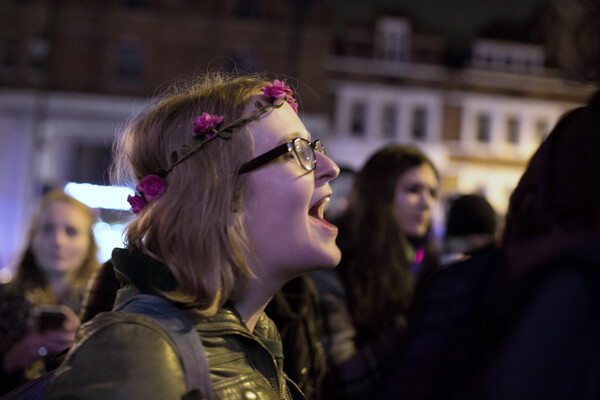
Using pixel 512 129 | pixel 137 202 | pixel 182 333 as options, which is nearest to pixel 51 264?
pixel 137 202

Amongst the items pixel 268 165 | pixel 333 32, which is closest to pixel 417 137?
pixel 333 32

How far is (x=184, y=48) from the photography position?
26188 millimetres

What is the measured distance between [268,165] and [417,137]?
2919 cm

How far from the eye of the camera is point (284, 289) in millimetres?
2615

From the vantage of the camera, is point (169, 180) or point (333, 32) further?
point (333, 32)

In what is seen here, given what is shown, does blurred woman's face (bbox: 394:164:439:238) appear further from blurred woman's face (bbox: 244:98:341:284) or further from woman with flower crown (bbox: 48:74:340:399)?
blurred woman's face (bbox: 244:98:341:284)

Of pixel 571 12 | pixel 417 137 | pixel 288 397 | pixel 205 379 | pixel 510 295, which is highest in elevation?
pixel 571 12

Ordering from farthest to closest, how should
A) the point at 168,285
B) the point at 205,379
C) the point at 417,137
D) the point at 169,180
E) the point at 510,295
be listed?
the point at 417,137 → the point at 169,180 → the point at 168,285 → the point at 205,379 → the point at 510,295

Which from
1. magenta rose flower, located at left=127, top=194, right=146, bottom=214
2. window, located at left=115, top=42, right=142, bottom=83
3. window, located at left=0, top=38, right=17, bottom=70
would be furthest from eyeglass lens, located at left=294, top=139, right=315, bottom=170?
window, located at left=0, top=38, right=17, bottom=70

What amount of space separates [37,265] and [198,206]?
2751 mm

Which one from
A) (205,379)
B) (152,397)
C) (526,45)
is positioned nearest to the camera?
(152,397)

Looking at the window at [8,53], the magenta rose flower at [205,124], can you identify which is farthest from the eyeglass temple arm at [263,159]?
the window at [8,53]

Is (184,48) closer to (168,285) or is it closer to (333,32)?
(333,32)

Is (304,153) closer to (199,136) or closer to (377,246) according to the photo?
(199,136)
